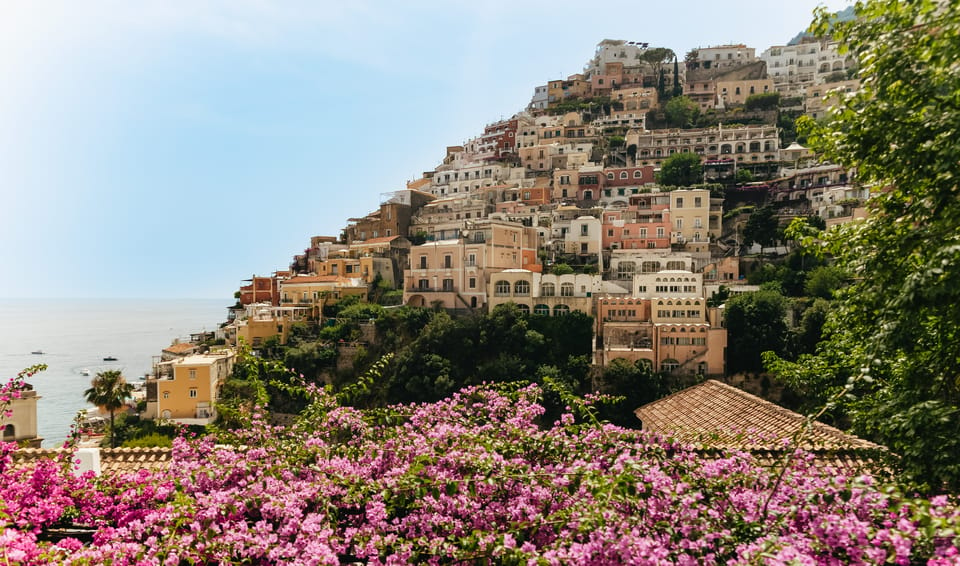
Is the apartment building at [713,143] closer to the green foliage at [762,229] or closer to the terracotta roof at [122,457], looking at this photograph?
the green foliage at [762,229]

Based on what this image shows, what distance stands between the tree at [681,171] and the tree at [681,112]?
13183mm

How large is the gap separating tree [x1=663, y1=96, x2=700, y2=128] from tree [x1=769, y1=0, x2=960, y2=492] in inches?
2389

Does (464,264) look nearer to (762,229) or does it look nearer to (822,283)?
(822,283)

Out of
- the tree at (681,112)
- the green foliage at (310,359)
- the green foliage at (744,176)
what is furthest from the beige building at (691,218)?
the green foliage at (310,359)

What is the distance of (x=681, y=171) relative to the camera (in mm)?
50406

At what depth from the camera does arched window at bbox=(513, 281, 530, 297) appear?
33.0 metres

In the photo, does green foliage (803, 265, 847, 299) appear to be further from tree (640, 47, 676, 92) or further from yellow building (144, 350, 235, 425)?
tree (640, 47, 676, 92)

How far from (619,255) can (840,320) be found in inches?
1273

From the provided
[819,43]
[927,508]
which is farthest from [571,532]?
[819,43]

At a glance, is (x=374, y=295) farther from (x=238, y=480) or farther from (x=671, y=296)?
(x=238, y=480)

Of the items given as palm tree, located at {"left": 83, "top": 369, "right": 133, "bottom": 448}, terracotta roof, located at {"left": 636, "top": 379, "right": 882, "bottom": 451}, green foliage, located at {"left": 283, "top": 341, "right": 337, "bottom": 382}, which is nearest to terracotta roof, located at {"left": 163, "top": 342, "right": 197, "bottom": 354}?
green foliage, located at {"left": 283, "top": 341, "right": 337, "bottom": 382}

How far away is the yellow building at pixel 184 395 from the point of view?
28438mm

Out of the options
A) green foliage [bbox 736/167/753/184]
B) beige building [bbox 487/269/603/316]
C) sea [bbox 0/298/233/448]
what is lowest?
sea [bbox 0/298/233/448]

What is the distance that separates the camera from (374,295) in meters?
40.3
